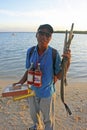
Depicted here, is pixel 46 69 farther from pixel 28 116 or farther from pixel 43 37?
pixel 28 116

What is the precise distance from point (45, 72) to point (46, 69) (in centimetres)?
5

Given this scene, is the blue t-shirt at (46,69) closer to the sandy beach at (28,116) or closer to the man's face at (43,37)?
the man's face at (43,37)

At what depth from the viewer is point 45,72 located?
3.88 m

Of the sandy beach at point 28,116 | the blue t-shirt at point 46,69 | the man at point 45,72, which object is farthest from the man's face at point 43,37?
the sandy beach at point 28,116

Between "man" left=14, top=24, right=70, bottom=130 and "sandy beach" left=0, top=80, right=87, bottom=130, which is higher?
"man" left=14, top=24, right=70, bottom=130

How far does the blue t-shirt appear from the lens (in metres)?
3.84

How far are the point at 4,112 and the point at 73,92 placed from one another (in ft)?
Answer: 9.55

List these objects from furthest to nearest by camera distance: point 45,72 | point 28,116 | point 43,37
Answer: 1. point 28,116
2. point 45,72
3. point 43,37

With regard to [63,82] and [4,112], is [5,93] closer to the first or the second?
[63,82]

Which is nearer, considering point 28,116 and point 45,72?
point 45,72

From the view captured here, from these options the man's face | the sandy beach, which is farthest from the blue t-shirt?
the sandy beach

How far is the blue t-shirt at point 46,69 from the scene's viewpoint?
3.84m

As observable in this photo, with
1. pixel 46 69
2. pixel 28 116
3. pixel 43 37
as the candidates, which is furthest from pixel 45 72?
pixel 28 116

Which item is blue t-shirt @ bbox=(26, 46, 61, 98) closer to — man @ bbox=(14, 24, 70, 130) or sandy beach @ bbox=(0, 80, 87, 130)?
man @ bbox=(14, 24, 70, 130)
